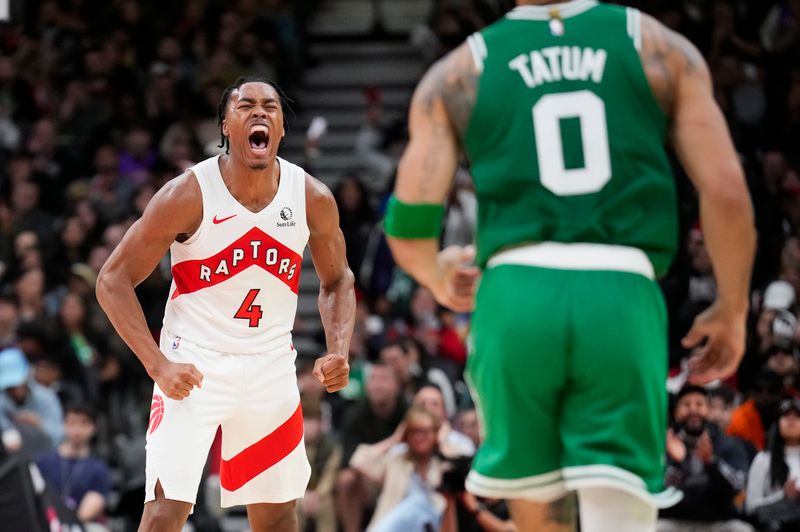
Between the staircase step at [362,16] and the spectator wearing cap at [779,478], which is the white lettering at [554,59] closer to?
the spectator wearing cap at [779,478]

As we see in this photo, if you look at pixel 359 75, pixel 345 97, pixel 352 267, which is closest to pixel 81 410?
pixel 352 267

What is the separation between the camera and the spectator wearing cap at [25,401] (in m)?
10.6

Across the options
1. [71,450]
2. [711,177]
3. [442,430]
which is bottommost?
[71,450]

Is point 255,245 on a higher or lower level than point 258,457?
higher

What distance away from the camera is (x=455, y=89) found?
391 cm

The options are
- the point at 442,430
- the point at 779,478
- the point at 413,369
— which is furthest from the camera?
the point at 413,369

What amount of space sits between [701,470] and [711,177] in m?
5.73

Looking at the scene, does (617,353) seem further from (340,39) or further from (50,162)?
(340,39)

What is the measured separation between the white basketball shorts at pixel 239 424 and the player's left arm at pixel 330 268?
0.78 feet

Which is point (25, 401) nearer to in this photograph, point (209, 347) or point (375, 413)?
point (375, 413)

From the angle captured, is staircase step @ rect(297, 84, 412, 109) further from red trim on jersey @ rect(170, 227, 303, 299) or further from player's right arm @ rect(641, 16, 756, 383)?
player's right arm @ rect(641, 16, 756, 383)

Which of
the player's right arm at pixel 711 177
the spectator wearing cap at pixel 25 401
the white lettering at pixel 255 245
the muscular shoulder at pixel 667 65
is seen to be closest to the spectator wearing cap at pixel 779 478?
the white lettering at pixel 255 245

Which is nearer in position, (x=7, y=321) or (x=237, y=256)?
(x=237, y=256)

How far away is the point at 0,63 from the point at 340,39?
4.42 meters
